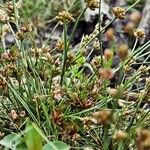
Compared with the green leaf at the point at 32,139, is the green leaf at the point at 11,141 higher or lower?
lower

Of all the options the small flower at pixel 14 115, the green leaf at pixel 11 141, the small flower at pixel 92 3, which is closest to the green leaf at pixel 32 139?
the green leaf at pixel 11 141

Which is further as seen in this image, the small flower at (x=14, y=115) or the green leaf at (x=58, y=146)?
the small flower at (x=14, y=115)

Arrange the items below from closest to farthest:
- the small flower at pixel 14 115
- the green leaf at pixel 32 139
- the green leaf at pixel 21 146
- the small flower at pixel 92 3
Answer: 1. the green leaf at pixel 32 139
2. the green leaf at pixel 21 146
3. the small flower at pixel 14 115
4. the small flower at pixel 92 3

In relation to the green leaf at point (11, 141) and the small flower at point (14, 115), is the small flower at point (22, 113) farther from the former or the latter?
the green leaf at point (11, 141)

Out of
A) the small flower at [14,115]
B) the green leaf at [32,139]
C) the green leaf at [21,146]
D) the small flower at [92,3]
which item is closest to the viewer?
the green leaf at [32,139]

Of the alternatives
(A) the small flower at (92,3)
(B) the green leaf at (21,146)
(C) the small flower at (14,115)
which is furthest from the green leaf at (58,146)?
(A) the small flower at (92,3)

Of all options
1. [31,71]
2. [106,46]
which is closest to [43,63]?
[31,71]

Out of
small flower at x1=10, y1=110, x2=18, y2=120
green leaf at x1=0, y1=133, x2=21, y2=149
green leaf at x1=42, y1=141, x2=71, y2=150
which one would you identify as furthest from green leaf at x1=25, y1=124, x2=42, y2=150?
small flower at x1=10, y1=110, x2=18, y2=120

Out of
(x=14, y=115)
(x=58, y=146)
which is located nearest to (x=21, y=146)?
(x=58, y=146)

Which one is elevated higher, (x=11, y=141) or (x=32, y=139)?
(x=32, y=139)

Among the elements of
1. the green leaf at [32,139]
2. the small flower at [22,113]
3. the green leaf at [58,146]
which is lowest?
the small flower at [22,113]

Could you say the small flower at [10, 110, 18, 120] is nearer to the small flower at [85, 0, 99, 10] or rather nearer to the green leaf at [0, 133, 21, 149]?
the green leaf at [0, 133, 21, 149]

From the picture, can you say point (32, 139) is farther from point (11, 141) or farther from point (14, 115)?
point (14, 115)
